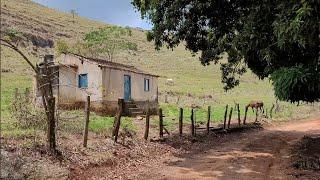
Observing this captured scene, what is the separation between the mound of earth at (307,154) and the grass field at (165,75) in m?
7.53

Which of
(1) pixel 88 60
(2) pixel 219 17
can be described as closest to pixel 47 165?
(2) pixel 219 17

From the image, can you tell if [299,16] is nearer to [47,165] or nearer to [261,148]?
[47,165]

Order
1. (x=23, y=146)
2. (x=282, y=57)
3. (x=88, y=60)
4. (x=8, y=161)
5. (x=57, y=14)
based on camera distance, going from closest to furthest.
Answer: (x=8, y=161) < (x=23, y=146) < (x=282, y=57) < (x=88, y=60) < (x=57, y=14)

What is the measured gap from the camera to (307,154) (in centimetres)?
1877

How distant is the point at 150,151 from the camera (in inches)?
723

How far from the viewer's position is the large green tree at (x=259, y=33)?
41.2 ft

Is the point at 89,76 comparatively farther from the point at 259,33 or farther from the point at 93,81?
the point at 259,33

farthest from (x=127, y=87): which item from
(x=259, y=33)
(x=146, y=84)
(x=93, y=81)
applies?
(x=259, y=33)

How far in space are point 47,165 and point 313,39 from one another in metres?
8.18

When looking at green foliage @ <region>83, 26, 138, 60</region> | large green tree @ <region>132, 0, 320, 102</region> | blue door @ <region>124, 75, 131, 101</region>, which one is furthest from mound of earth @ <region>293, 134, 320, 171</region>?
green foliage @ <region>83, 26, 138, 60</region>

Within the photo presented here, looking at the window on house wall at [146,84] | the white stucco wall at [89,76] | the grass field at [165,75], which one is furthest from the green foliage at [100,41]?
the white stucco wall at [89,76]

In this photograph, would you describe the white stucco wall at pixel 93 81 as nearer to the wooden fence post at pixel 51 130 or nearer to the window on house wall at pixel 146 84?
the window on house wall at pixel 146 84

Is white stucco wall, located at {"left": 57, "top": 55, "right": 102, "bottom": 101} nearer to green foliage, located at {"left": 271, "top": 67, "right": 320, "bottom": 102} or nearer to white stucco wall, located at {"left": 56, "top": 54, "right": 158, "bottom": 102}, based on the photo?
white stucco wall, located at {"left": 56, "top": 54, "right": 158, "bottom": 102}

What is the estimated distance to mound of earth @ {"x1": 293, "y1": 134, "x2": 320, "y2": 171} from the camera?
1568 centimetres
